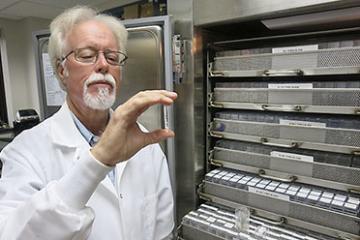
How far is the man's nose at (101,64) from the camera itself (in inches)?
36.8

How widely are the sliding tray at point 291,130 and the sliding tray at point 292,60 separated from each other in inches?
6.9

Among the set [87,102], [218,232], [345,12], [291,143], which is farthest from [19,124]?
[345,12]

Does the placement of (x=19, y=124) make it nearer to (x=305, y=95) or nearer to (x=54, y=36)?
(x=54, y=36)

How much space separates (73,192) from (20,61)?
4.55 metres

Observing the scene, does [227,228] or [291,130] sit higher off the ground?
[291,130]

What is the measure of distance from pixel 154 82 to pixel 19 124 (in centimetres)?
249

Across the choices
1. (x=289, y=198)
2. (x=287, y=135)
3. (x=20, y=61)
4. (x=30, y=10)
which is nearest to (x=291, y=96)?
(x=287, y=135)

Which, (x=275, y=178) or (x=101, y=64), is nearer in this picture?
(x=101, y=64)

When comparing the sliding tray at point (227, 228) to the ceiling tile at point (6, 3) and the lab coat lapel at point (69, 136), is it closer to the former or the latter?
the lab coat lapel at point (69, 136)

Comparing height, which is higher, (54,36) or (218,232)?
(54,36)

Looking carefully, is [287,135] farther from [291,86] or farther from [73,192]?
[73,192]

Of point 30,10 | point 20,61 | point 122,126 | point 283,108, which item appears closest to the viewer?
point 122,126

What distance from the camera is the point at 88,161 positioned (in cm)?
64

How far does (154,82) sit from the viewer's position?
138 centimetres
